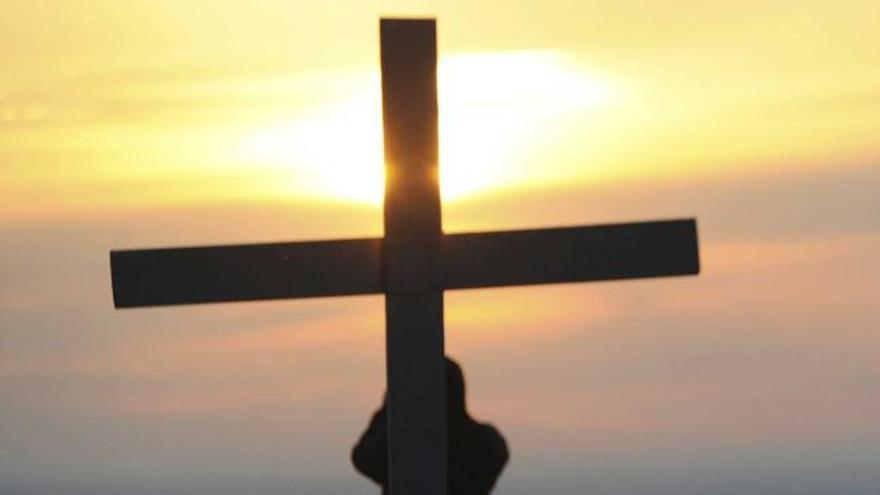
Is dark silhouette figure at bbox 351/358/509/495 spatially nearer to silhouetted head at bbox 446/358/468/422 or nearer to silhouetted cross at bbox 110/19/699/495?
silhouetted head at bbox 446/358/468/422

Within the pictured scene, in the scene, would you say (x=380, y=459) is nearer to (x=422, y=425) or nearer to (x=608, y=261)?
(x=422, y=425)

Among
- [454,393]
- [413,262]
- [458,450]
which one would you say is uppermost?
[413,262]

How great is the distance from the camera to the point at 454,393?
8.74 metres

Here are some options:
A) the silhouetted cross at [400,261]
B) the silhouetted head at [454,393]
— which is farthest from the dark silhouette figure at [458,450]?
the silhouetted cross at [400,261]

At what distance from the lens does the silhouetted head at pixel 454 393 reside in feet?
28.4

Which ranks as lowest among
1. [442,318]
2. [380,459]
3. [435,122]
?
[380,459]

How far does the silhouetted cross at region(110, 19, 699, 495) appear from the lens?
28.3 ft

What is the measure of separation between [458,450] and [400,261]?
941 millimetres

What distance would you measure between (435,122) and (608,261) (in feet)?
3.66

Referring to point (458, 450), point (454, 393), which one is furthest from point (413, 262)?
point (458, 450)

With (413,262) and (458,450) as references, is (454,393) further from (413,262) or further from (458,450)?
(413,262)

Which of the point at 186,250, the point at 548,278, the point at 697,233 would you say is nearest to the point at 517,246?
the point at 548,278

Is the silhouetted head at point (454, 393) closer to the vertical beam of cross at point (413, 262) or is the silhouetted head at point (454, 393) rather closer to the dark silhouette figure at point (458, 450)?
the dark silhouette figure at point (458, 450)

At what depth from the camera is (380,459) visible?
340 inches
